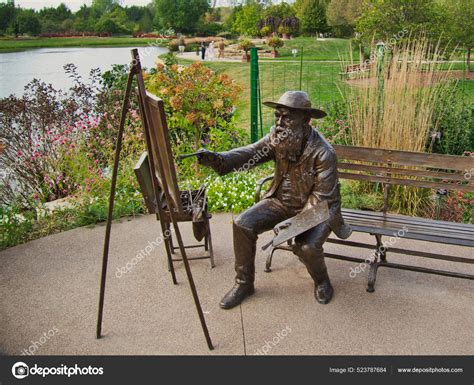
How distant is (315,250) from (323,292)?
407 mm

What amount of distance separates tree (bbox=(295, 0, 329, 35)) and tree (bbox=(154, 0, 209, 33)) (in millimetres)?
8334

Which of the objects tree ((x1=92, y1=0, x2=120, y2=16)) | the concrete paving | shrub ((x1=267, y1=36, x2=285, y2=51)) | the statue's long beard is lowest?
the concrete paving

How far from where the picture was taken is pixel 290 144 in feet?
11.1

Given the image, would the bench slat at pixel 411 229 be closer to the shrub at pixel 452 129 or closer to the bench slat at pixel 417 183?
the bench slat at pixel 417 183

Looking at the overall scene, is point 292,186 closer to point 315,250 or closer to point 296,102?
point 315,250

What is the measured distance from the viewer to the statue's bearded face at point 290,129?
→ 335 cm

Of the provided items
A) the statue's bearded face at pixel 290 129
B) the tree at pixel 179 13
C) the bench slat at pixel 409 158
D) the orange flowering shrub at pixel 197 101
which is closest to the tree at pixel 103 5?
the tree at pixel 179 13

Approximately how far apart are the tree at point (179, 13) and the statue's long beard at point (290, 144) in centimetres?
650

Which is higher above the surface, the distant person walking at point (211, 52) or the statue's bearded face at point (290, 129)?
the statue's bearded face at point (290, 129)

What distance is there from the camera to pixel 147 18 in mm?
8961

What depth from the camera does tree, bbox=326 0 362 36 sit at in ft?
49.6

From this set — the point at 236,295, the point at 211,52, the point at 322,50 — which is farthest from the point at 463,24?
the point at 211,52

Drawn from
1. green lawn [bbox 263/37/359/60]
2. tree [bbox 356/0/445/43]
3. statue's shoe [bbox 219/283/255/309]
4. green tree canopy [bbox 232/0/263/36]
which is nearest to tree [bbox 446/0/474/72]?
tree [bbox 356/0/445/43]

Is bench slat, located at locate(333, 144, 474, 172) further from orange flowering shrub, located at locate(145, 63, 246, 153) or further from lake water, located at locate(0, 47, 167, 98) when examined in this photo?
lake water, located at locate(0, 47, 167, 98)
